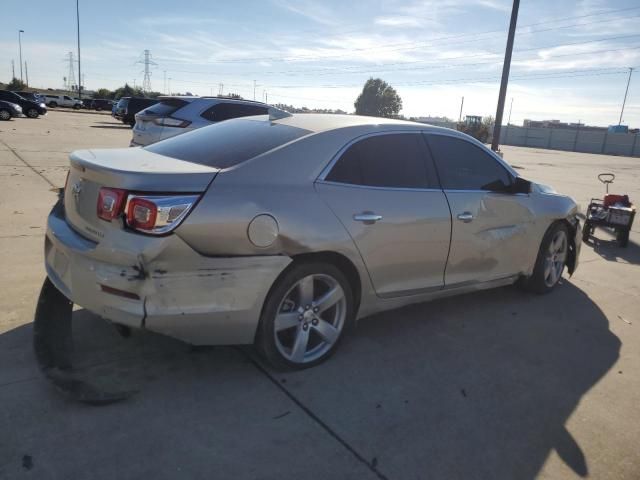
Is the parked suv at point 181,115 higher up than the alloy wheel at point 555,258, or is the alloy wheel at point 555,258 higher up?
the parked suv at point 181,115

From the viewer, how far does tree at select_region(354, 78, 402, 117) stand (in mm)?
120269

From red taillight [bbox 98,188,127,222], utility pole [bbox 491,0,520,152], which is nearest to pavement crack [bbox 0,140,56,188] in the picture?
red taillight [bbox 98,188,127,222]

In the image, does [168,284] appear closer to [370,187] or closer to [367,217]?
[367,217]

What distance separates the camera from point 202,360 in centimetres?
328

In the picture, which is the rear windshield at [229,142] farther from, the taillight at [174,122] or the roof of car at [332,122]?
the taillight at [174,122]

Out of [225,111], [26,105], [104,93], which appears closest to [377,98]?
[104,93]

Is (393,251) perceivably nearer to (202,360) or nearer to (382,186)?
(382,186)

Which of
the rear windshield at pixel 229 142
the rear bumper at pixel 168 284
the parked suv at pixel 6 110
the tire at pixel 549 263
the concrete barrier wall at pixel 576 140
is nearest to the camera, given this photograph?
the rear bumper at pixel 168 284

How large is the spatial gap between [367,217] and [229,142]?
105cm

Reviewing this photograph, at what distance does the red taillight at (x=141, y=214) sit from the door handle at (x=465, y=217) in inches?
90.3

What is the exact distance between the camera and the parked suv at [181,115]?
9.39 metres

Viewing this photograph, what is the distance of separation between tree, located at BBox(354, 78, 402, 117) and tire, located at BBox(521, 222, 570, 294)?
117276 millimetres

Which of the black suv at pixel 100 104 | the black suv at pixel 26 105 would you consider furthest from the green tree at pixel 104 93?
the black suv at pixel 26 105

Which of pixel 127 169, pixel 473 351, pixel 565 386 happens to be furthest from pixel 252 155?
pixel 565 386
